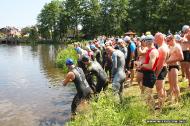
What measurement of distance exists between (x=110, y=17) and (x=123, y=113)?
3271 inches

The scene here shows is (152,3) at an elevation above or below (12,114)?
above

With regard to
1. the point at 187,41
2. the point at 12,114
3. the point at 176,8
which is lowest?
the point at 12,114

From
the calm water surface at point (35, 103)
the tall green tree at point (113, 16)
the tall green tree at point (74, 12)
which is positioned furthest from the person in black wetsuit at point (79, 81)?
the tall green tree at point (74, 12)

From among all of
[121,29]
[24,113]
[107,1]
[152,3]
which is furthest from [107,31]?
[24,113]

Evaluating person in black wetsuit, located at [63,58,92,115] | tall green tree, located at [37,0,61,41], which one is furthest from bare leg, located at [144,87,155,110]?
tall green tree, located at [37,0,61,41]

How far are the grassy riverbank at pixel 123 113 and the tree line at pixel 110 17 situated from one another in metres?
47.5

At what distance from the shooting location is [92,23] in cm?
9562

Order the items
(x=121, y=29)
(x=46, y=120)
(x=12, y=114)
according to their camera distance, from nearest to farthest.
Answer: (x=46, y=120) → (x=12, y=114) → (x=121, y=29)

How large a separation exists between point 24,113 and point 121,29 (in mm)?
75176

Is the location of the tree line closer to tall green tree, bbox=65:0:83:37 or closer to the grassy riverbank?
tall green tree, bbox=65:0:83:37

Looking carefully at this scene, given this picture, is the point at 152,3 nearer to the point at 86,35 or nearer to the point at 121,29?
the point at 121,29

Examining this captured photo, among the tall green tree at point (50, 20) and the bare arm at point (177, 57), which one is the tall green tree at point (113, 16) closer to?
the tall green tree at point (50, 20)

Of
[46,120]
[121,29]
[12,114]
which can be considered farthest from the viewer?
[121,29]

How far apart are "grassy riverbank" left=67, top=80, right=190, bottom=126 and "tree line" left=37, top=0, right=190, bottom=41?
4746 cm
